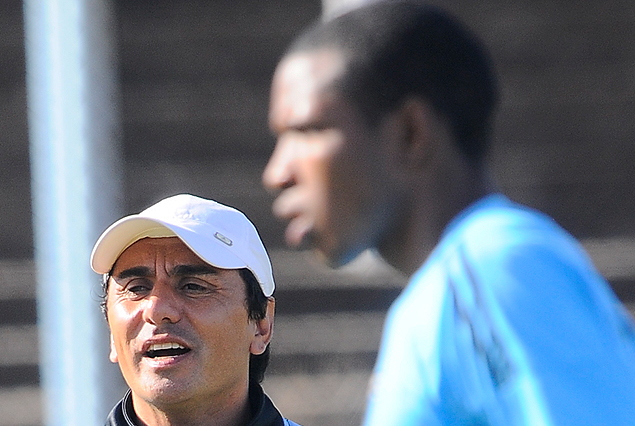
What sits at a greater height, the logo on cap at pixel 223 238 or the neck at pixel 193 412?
the logo on cap at pixel 223 238

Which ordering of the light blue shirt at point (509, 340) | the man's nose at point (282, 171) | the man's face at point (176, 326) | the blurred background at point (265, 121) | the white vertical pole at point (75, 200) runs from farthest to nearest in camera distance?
the blurred background at point (265, 121)
the white vertical pole at point (75, 200)
the man's nose at point (282, 171)
the man's face at point (176, 326)
the light blue shirt at point (509, 340)

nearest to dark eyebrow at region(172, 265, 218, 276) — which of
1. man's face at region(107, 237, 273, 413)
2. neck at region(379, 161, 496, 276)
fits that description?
man's face at region(107, 237, 273, 413)

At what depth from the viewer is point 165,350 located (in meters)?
1.83

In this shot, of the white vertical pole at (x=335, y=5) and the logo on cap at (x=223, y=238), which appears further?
the white vertical pole at (x=335, y=5)

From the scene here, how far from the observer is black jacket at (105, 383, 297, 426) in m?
1.88

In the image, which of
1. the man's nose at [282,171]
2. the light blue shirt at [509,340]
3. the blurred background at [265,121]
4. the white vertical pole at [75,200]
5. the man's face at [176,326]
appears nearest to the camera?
the light blue shirt at [509,340]

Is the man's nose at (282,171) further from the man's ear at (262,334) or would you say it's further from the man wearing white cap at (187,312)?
the man's ear at (262,334)

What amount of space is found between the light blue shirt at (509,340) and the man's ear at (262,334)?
11.8 inches

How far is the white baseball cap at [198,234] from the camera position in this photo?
1.91 metres

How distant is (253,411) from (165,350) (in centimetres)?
23

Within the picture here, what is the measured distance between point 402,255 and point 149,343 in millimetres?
416

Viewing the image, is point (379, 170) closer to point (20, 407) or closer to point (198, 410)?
point (198, 410)

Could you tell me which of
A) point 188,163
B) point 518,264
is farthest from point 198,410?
point 188,163

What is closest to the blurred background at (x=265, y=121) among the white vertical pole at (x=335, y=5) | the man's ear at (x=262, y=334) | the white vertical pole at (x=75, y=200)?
the white vertical pole at (x=335, y=5)
